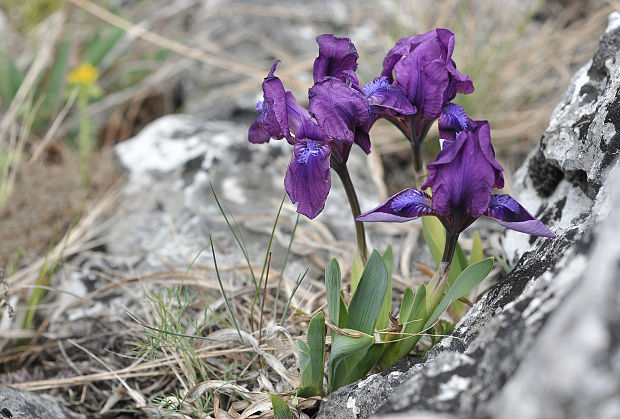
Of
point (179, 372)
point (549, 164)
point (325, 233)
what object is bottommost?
point (179, 372)

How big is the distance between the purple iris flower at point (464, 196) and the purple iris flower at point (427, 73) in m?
0.12

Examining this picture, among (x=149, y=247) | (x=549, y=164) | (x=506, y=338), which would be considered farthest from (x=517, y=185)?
(x=149, y=247)

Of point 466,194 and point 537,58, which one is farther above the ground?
point 537,58

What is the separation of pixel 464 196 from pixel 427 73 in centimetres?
34

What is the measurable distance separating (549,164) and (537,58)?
6.38ft

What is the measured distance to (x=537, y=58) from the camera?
361cm

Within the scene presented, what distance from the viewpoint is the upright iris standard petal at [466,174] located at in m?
1.27

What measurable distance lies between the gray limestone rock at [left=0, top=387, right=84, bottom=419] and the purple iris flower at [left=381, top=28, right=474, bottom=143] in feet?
4.08

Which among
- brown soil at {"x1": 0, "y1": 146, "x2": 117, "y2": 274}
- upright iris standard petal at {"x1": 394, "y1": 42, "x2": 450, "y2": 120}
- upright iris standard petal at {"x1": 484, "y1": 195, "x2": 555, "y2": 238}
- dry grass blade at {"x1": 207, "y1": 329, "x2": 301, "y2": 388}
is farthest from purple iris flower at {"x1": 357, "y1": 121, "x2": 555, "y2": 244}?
brown soil at {"x1": 0, "y1": 146, "x2": 117, "y2": 274}

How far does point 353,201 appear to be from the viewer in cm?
164

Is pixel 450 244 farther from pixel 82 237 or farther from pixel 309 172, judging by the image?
pixel 82 237

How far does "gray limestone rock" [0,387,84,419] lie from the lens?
5.31 ft

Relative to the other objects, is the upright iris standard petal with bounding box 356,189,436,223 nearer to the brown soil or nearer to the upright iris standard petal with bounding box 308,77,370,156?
the upright iris standard petal with bounding box 308,77,370,156

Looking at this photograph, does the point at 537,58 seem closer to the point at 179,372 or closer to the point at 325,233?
the point at 325,233
